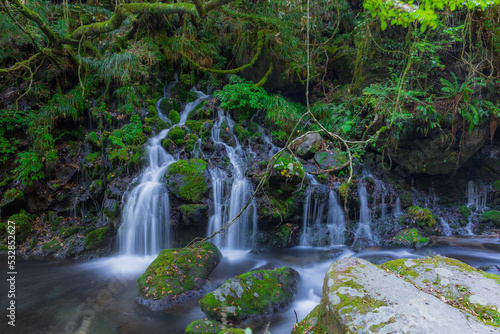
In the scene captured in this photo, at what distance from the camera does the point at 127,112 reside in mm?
8594

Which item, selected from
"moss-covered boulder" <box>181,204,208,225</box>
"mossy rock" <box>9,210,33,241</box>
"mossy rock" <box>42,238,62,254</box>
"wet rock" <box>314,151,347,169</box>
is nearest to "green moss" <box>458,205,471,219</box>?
"wet rock" <box>314,151,347,169</box>

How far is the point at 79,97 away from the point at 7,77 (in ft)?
9.10

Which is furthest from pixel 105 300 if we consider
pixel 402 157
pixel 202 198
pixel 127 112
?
pixel 402 157

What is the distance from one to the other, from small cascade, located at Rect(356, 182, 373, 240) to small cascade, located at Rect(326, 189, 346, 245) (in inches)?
18.9

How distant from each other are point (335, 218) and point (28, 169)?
28.1 ft

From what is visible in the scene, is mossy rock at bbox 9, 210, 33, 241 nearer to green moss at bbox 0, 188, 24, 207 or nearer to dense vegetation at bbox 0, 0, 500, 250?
dense vegetation at bbox 0, 0, 500, 250

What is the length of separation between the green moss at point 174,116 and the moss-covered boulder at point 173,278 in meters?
5.14

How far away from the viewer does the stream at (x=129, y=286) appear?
3787 millimetres

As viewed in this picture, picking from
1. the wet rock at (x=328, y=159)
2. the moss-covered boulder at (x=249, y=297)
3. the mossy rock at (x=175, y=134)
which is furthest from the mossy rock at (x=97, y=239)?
the wet rock at (x=328, y=159)

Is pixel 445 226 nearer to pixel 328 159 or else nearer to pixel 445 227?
pixel 445 227

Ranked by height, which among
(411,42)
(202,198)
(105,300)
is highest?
(411,42)

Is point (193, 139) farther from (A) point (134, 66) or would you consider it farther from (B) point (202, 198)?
(A) point (134, 66)

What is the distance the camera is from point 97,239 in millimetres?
6453

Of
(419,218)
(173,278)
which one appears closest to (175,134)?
(173,278)
